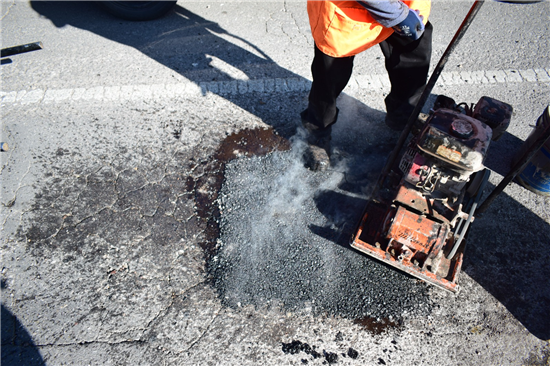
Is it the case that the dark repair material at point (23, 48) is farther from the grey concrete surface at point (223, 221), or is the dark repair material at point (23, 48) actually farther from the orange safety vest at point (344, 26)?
the orange safety vest at point (344, 26)

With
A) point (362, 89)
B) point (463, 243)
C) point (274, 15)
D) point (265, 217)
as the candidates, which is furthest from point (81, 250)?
point (274, 15)

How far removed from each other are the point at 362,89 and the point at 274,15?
2015 mm

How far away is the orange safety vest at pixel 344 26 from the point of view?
2309mm

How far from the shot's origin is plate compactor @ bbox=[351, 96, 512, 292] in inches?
90.2

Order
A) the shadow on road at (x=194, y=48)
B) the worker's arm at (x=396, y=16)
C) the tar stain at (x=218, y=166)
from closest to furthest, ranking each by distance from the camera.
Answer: the worker's arm at (x=396, y=16)
the tar stain at (x=218, y=166)
the shadow on road at (x=194, y=48)

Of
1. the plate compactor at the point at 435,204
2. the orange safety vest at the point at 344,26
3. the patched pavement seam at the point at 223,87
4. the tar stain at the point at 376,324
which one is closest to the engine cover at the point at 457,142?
the plate compactor at the point at 435,204

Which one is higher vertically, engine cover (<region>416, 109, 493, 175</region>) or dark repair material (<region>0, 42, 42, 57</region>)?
engine cover (<region>416, 109, 493, 175</region>)

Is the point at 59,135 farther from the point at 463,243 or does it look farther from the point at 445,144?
the point at 463,243

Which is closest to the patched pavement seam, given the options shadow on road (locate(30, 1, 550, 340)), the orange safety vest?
shadow on road (locate(30, 1, 550, 340))

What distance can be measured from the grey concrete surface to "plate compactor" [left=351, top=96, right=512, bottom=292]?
0.97 feet

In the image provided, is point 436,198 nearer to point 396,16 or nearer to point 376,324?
point 376,324

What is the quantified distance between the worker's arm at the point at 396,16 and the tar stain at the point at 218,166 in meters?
1.50

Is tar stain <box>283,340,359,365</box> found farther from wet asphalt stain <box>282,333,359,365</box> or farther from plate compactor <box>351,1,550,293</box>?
plate compactor <box>351,1,550,293</box>

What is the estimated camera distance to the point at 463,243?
2.60m
